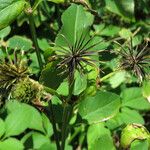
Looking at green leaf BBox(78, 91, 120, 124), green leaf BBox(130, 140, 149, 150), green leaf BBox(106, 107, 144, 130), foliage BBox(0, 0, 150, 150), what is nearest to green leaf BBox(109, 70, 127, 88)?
foliage BBox(0, 0, 150, 150)

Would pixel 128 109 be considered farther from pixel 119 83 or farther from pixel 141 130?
pixel 141 130

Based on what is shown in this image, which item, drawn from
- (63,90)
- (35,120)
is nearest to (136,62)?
(63,90)

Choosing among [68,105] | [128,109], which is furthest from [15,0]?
[128,109]

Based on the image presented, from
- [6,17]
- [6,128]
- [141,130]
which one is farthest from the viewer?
[6,128]

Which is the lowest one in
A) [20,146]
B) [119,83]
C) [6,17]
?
[119,83]

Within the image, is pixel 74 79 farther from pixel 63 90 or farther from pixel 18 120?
pixel 18 120

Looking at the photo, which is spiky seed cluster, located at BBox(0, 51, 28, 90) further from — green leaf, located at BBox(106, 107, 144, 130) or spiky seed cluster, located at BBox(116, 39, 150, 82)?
Answer: green leaf, located at BBox(106, 107, 144, 130)

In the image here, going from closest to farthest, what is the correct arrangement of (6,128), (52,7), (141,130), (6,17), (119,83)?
(6,17)
(141,130)
(6,128)
(119,83)
(52,7)
